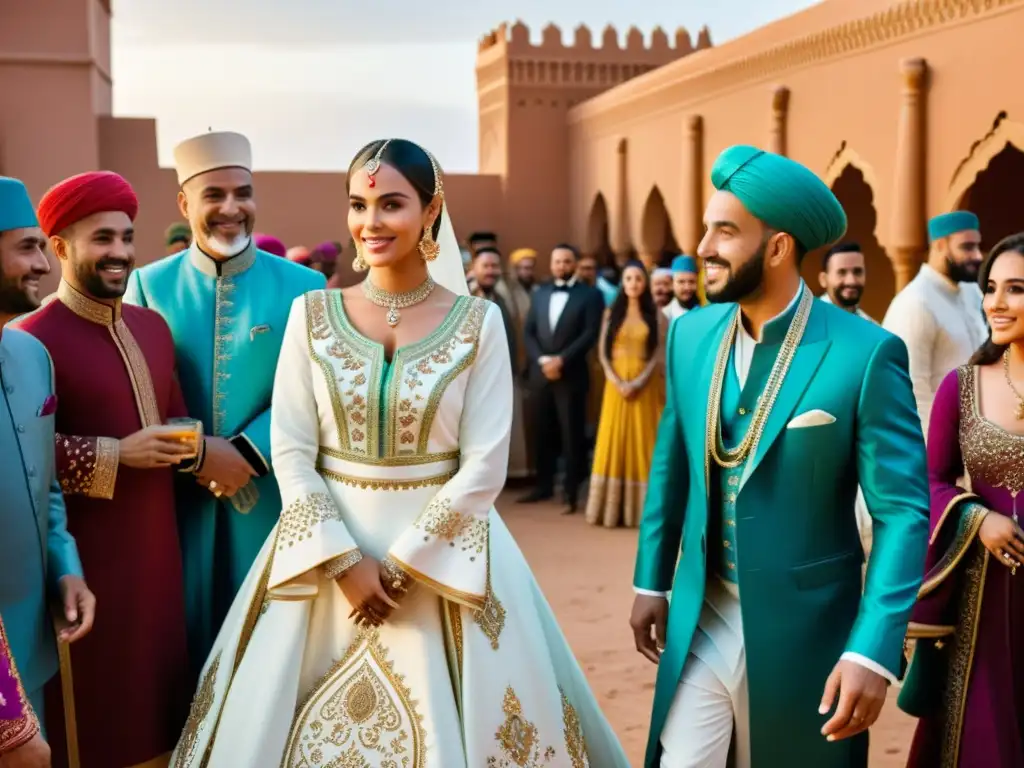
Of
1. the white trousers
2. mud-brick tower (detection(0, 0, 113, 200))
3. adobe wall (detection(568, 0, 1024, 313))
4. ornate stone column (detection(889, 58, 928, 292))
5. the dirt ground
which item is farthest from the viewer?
mud-brick tower (detection(0, 0, 113, 200))

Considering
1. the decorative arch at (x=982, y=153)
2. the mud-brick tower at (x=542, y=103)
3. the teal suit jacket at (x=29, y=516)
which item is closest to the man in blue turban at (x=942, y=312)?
the decorative arch at (x=982, y=153)

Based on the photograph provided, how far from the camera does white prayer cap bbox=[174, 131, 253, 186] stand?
3854 millimetres

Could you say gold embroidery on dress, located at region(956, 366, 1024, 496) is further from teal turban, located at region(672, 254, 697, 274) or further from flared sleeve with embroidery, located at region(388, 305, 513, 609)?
teal turban, located at region(672, 254, 697, 274)

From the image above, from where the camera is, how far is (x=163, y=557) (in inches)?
133

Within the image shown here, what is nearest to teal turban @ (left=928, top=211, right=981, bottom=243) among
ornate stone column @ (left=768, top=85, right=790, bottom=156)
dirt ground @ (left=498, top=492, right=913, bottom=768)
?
dirt ground @ (left=498, top=492, right=913, bottom=768)

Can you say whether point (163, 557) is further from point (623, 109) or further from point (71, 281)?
point (623, 109)

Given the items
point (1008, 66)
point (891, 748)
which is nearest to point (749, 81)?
point (1008, 66)

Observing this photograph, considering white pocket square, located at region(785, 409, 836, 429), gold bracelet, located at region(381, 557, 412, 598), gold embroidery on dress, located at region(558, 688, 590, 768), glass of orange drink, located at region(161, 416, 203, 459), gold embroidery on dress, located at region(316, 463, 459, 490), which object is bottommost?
gold embroidery on dress, located at region(558, 688, 590, 768)

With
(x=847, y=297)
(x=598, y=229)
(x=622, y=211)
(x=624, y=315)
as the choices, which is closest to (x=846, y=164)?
(x=624, y=315)

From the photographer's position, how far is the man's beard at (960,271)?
5.99 meters

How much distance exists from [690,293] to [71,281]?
6.30m

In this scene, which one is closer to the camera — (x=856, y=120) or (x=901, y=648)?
(x=901, y=648)

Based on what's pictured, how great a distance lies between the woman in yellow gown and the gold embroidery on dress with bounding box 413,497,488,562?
19.4 feet

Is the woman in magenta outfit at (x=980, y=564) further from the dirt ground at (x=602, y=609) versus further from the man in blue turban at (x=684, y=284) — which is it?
the man in blue turban at (x=684, y=284)
